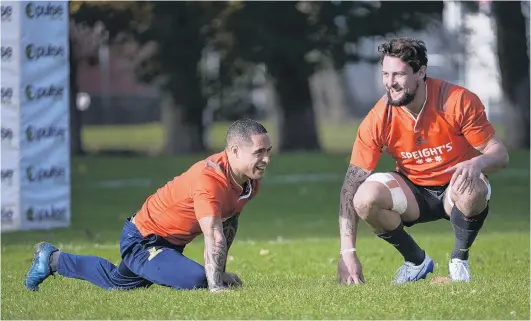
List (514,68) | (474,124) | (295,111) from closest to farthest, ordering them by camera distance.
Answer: (474,124) → (514,68) → (295,111)

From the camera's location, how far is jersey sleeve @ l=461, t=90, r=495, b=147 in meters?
8.45

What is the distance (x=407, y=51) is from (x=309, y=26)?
19390 millimetres

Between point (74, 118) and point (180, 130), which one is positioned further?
point (74, 118)

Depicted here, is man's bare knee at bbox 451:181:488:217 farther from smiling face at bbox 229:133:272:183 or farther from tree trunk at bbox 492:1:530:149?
tree trunk at bbox 492:1:530:149

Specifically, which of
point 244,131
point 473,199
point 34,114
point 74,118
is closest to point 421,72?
point 473,199

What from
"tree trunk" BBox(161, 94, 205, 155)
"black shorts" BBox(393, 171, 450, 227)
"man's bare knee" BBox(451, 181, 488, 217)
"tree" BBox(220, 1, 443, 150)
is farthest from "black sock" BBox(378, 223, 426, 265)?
"tree trunk" BBox(161, 94, 205, 155)

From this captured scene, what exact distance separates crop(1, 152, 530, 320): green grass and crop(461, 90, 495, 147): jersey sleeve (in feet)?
3.30

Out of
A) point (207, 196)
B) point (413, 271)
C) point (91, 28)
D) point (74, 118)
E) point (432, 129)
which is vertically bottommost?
point (74, 118)

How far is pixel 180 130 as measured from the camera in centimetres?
3034

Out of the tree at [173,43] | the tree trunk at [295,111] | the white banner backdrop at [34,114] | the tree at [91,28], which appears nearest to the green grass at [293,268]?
the white banner backdrop at [34,114]

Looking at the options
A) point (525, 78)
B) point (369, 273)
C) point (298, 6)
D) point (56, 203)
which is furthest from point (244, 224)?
point (525, 78)

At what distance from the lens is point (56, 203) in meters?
15.1

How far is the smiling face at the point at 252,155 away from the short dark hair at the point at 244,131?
0.08 feet

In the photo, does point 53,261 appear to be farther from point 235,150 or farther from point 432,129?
point 432,129
